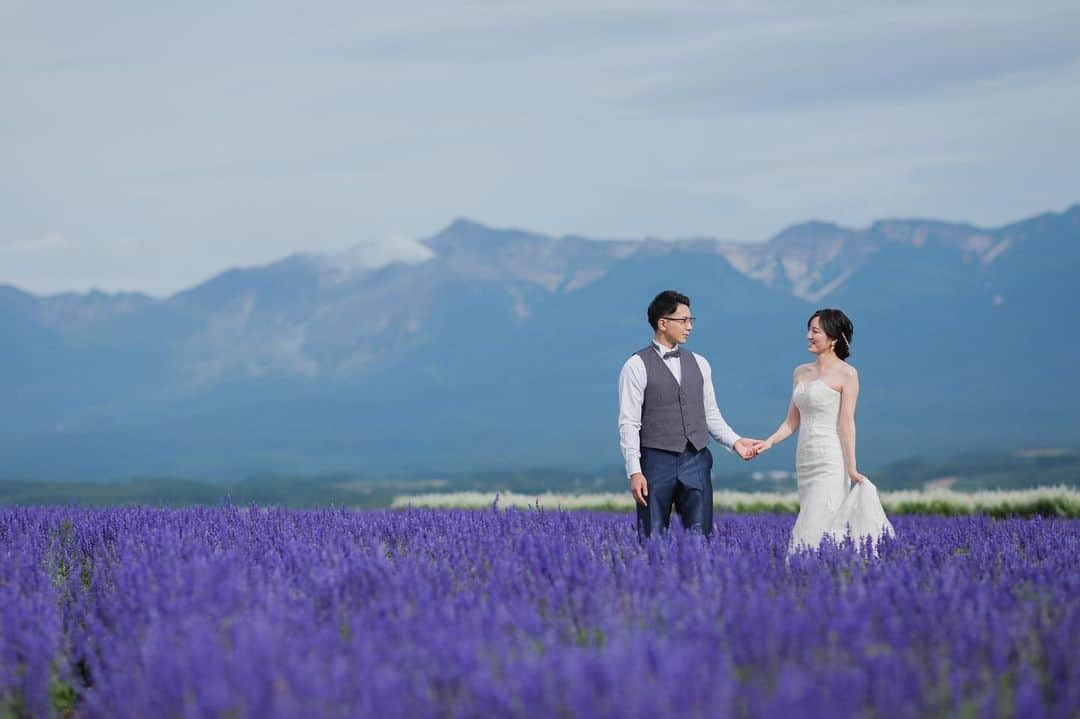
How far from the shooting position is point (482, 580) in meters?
5.78

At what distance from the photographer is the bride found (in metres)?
7.60

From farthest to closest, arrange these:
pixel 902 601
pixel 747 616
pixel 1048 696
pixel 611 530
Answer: pixel 611 530, pixel 902 601, pixel 747 616, pixel 1048 696

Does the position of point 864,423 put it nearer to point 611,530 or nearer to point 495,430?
point 495,430

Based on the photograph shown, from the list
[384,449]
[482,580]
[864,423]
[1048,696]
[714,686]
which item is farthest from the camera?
[384,449]

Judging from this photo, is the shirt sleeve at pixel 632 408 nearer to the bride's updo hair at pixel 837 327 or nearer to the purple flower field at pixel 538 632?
the purple flower field at pixel 538 632

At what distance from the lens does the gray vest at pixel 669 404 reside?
757 centimetres

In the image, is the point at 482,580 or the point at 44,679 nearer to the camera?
the point at 44,679

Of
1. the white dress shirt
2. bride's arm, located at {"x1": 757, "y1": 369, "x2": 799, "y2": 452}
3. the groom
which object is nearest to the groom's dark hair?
the groom

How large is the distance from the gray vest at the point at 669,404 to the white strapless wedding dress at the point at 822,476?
718mm

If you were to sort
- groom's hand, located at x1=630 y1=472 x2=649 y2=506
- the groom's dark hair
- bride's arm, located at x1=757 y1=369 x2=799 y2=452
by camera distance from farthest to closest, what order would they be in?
1. bride's arm, located at x1=757 y1=369 x2=799 y2=452
2. the groom's dark hair
3. groom's hand, located at x1=630 y1=472 x2=649 y2=506

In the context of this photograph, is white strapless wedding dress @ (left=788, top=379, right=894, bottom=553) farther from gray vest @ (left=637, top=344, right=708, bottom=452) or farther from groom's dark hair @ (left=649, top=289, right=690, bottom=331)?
groom's dark hair @ (left=649, top=289, right=690, bottom=331)

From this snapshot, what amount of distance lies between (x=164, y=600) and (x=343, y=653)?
1.14 meters

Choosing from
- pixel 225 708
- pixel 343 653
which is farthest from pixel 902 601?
pixel 225 708

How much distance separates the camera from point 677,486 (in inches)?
305
